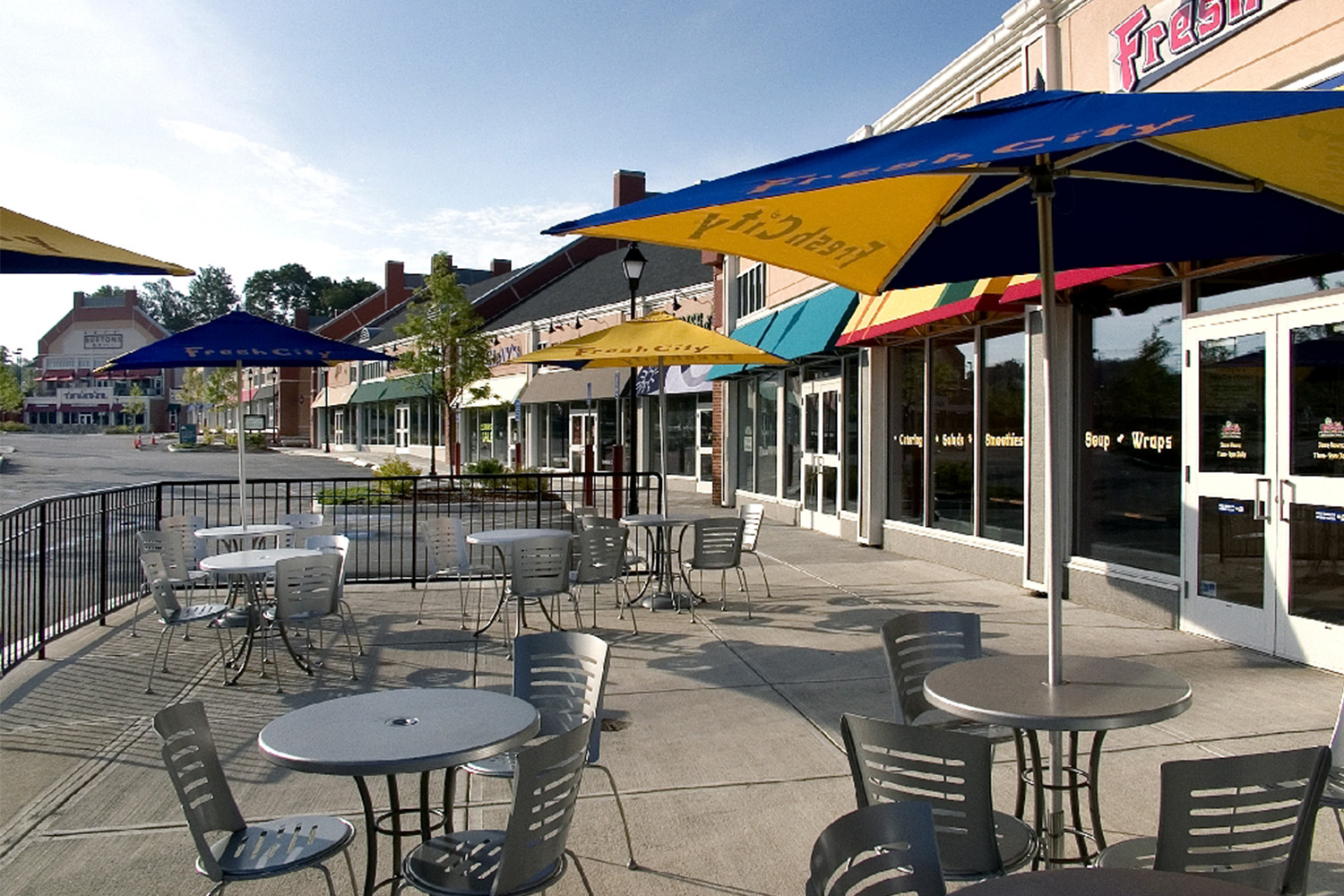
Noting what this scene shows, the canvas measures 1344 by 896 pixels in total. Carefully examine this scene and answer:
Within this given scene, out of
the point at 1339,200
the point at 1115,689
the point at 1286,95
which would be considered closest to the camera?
the point at 1286,95

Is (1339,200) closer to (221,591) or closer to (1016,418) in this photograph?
(1016,418)

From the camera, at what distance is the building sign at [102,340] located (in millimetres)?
115625

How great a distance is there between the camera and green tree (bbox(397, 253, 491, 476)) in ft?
94.2

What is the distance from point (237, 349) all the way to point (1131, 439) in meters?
8.09

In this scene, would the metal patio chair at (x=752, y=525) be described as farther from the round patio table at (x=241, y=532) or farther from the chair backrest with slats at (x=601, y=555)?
the round patio table at (x=241, y=532)

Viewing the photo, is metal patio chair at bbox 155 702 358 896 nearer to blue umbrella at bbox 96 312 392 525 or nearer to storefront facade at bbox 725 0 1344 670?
storefront facade at bbox 725 0 1344 670

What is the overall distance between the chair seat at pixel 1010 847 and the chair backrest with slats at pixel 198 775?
7.44 ft

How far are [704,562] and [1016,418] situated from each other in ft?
12.7

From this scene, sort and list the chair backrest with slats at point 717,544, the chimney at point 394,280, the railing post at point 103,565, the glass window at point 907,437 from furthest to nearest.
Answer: the chimney at point 394,280 < the glass window at point 907,437 < the chair backrest with slats at point 717,544 < the railing post at point 103,565

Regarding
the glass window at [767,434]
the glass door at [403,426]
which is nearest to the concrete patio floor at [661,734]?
the glass window at [767,434]

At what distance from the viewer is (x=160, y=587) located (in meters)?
7.18

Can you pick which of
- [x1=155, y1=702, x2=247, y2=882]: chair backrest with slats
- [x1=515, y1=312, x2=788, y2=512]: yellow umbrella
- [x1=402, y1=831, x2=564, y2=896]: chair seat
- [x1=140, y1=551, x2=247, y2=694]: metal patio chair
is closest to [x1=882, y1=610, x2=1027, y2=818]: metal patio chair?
[x1=402, y1=831, x2=564, y2=896]: chair seat

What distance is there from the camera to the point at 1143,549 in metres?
8.98

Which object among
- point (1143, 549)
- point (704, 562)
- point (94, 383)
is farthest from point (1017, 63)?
point (94, 383)
